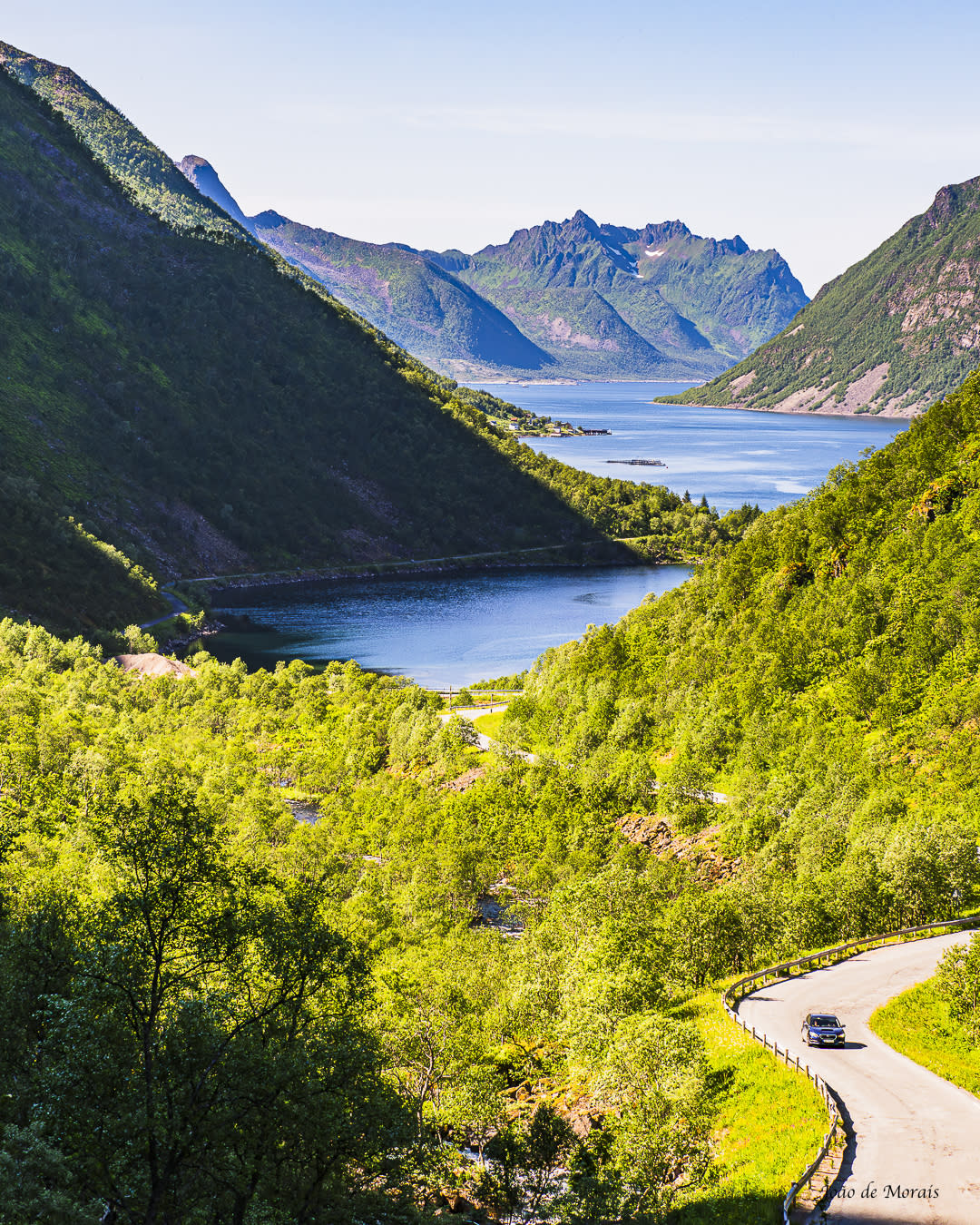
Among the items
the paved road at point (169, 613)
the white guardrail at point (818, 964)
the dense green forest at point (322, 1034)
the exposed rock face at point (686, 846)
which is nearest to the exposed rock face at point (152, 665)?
the paved road at point (169, 613)

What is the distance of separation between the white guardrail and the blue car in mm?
1152

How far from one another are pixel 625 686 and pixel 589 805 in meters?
21.6

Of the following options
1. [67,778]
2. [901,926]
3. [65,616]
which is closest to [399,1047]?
[901,926]

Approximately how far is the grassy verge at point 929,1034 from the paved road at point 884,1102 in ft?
1.47

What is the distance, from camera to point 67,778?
83250 millimetres

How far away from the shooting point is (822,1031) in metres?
36.5

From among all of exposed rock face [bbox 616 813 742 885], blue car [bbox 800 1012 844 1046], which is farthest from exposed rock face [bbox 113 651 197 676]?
blue car [bbox 800 1012 844 1046]

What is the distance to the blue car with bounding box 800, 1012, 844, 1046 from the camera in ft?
119

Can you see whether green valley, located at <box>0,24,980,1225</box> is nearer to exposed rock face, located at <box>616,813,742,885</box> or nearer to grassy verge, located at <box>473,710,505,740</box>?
exposed rock face, located at <box>616,813,742,885</box>

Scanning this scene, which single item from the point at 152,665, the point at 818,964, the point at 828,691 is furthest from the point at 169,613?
the point at 818,964

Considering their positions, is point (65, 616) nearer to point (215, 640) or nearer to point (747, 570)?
point (215, 640)

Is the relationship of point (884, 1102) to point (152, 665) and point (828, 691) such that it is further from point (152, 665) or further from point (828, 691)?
point (152, 665)

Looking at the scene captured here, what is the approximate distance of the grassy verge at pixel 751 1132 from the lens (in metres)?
27.9

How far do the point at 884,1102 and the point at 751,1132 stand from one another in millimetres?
4051
